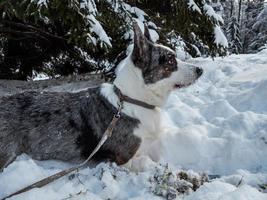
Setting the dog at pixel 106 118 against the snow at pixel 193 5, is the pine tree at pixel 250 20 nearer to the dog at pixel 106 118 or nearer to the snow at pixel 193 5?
Result: the snow at pixel 193 5

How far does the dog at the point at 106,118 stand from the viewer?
462 centimetres

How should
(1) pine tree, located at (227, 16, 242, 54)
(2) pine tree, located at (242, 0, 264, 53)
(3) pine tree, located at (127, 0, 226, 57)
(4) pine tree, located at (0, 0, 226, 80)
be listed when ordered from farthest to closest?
(2) pine tree, located at (242, 0, 264, 53)
(1) pine tree, located at (227, 16, 242, 54)
(3) pine tree, located at (127, 0, 226, 57)
(4) pine tree, located at (0, 0, 226, 80)

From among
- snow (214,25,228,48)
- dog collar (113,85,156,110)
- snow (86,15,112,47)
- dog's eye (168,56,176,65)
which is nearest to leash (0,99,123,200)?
dog collar (113,85,156,110)

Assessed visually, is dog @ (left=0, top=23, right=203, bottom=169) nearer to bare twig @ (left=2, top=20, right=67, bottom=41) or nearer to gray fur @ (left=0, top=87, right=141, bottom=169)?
gray fur @ (left=0, top=87, right=141, bottom=169)

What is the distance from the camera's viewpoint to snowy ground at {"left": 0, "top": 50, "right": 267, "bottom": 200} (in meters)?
3.72

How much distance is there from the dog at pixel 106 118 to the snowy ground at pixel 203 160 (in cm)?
19

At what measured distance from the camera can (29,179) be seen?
3.99 metres

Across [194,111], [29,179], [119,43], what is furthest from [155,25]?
[29,179]

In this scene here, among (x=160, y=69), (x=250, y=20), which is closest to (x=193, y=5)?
(x=160, y=69)

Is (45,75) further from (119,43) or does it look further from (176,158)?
(176,158)

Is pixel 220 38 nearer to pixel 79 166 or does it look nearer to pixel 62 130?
pixel 62 130

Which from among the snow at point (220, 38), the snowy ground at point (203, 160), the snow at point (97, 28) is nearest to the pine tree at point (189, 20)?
the snow at point (220, 38)

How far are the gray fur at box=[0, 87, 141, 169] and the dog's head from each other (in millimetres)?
459

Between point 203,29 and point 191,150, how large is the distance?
4.02m
